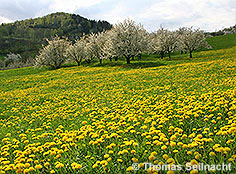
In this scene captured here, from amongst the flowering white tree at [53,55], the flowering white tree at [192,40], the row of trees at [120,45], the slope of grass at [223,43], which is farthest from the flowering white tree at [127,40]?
the slope of grass at [223,43]

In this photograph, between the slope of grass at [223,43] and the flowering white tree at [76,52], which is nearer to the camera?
the flowering white tree at [76,52]

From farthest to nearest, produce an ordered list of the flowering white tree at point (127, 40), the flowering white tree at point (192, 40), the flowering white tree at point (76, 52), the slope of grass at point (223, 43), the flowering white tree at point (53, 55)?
1. the slope of grass at point (223, 43)
2. the flowering white tree at point (76, 52)
3. the flowering white tree at point (53, 55)
4. the flowering white tree at point (192, 40)
5. the flowering white tree at point (127, 40)

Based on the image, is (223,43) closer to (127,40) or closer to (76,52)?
(127,40)

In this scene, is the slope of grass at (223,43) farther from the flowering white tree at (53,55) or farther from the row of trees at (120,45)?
the flowering white tree at (53,55)

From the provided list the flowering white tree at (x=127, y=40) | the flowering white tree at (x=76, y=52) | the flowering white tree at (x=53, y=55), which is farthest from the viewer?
the flowering white tree at (x=76, y=52)

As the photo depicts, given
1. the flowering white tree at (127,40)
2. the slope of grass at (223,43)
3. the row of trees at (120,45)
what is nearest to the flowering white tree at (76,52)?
the row of trees at (120,45)

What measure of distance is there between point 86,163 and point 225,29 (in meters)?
187

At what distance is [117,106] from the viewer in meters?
8.11

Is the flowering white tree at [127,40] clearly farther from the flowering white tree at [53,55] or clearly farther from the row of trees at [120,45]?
the flowering white tree at [53,55]

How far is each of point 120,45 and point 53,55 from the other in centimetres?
1722

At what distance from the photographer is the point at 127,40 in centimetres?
3034

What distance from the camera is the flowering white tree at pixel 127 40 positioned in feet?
99.5

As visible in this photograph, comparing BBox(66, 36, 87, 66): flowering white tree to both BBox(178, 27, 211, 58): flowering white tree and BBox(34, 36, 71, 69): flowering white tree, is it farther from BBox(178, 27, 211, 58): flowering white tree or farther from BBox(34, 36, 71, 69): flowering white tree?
BBox(178, 27, 211, 58): flowering white tree

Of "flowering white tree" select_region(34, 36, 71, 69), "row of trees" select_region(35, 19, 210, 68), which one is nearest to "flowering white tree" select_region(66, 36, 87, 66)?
"row of trees" select_region(35, 19, 210, 68)
